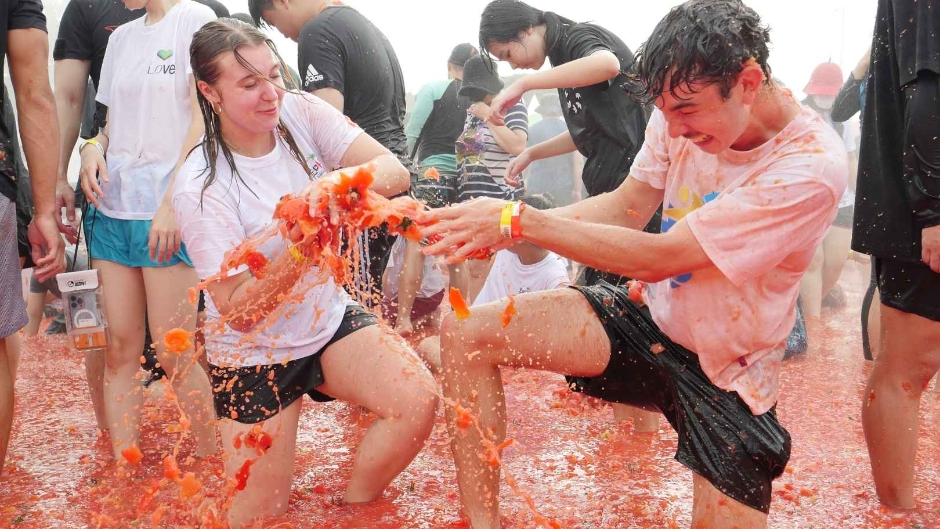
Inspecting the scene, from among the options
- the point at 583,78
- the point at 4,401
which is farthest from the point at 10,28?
the point at 583,78

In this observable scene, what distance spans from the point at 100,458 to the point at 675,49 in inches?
115

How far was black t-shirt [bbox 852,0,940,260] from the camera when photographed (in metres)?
2.53

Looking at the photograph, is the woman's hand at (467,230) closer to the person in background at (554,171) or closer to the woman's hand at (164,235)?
→ the woman's hand at (164,235)

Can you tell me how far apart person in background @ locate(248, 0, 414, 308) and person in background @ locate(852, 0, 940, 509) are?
212 centimetres

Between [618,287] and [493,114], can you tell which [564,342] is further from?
[493,114]

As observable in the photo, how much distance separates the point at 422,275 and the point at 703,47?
398 centimetres

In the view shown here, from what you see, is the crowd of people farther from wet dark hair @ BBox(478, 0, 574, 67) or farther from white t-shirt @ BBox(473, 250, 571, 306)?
white t-shirt @ BBox(473, 250, 571, 306)

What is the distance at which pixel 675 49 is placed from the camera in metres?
2.15

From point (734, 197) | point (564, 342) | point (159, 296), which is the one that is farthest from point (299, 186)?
point (734, 197)

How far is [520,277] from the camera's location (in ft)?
14.9

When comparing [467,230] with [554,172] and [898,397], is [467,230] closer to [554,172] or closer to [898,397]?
[898,397]

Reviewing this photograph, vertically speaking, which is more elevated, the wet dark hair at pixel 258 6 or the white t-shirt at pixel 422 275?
the wet dark hair at pixel 258 6

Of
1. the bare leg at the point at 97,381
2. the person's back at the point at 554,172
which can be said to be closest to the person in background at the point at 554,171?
the person's back at the point at 554,172

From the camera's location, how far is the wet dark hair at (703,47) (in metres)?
2.13
